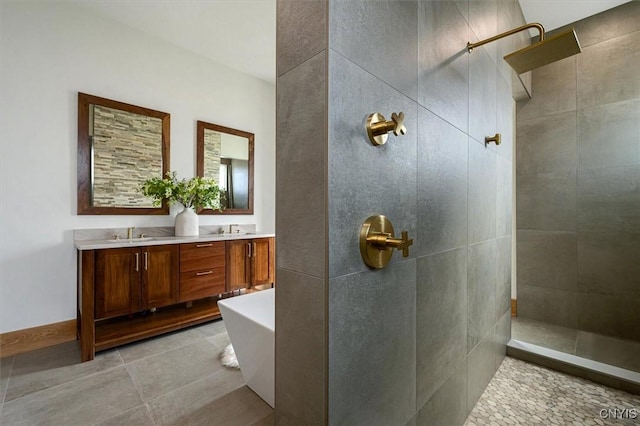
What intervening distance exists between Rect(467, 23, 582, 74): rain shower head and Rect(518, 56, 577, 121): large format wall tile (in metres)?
1.69

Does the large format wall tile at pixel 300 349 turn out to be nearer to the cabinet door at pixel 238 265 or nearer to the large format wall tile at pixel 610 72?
the cabinet door at pixel 238 265

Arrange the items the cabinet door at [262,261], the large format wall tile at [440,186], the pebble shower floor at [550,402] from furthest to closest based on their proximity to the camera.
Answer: the cabinet door at [262,261]
the pebble shower floor at [550,402]
the large format wall tile at [440,186]

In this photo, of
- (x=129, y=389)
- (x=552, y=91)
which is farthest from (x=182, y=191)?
(x=552, y=91)

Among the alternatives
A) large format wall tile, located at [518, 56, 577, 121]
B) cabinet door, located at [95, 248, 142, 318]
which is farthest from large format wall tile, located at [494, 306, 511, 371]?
cabinet door, located at [95, 248, 142, 318]

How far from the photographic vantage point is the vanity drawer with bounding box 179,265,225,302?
259 centimetres

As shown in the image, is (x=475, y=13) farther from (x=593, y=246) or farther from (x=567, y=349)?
(x=567, y=349)

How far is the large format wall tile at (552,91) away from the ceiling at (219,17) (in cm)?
42

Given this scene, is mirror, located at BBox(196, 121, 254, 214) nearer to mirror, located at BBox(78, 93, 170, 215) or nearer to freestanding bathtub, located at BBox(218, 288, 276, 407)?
mirror, located at BBox(78, 93, 170, 215)

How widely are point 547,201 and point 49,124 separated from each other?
4620 mm

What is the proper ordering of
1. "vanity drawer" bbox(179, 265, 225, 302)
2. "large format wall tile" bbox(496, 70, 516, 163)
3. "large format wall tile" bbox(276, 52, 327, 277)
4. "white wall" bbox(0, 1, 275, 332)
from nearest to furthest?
1. "large format wall tile" bbox(276, 52, 327, 277)
2. "large format wall tile" bbox(496, 70, 516, 163)
3. "white wall" bbox(0, 1, 275, 332)
4. "vanity drawer" bbox(179, 265, 225, 302)

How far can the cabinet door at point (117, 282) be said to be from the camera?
2.11 meters

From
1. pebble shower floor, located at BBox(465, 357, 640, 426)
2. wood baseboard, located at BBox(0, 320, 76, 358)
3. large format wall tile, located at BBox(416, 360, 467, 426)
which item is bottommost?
pebble shower floor, located at BBox(465, 357, 640, 426)

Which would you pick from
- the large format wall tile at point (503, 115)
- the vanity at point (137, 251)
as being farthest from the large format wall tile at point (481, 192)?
the vanity at point (137, 251)

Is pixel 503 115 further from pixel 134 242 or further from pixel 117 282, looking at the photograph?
A: pixel 117 282
